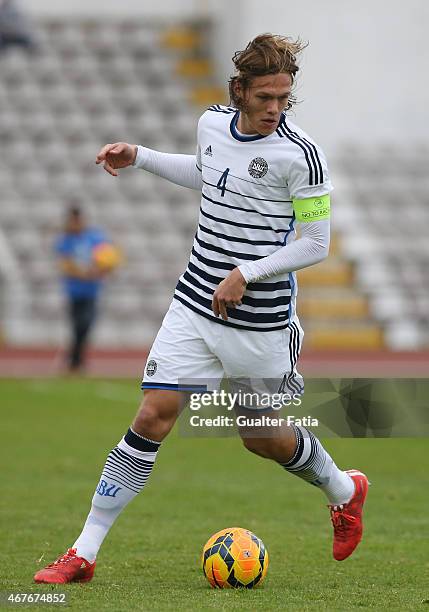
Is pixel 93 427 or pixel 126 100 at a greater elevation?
→ pixel 126 100

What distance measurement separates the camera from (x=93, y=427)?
13188 millimetres

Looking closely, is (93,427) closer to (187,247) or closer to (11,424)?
(11,424)

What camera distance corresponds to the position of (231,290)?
5.71 meters

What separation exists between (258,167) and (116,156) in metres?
0.84

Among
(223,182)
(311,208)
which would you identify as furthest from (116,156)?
(311,208)

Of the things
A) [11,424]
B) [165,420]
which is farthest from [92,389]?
[165,420]

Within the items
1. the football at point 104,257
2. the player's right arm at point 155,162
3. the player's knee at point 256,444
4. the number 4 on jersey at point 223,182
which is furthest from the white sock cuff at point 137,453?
the football at point 104,257

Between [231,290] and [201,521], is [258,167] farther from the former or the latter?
[201,521]

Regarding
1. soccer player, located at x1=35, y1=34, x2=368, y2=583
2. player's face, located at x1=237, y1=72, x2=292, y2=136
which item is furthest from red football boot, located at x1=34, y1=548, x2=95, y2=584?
player's face, located at x1=237, y1=72, x2=292, y2=136

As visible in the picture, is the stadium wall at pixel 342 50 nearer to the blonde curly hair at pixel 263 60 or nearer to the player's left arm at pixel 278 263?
the blonde curly hair at pixel 263 60

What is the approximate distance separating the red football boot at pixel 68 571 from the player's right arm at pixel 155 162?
1.80 metres

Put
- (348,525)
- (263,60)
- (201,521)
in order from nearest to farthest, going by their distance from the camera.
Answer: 1. (263,60)
2. (348,525)
3. (201,521)

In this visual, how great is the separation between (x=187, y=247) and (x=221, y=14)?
5731mm

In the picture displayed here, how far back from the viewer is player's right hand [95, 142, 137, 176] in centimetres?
623
